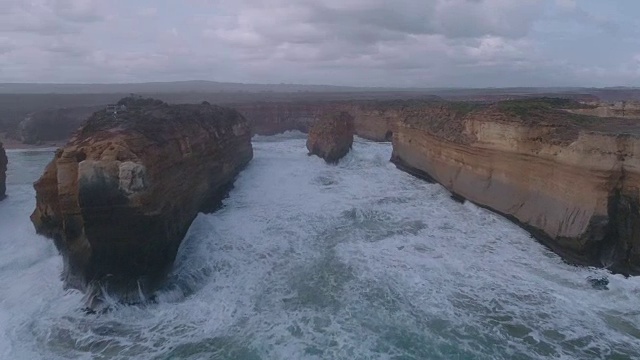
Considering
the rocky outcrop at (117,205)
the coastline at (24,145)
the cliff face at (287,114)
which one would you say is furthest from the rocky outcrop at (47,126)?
the rocky outcrop at (117,205)

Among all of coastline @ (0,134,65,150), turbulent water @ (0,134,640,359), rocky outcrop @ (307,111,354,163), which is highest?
rocky outcrop @ (307,111,354,163)

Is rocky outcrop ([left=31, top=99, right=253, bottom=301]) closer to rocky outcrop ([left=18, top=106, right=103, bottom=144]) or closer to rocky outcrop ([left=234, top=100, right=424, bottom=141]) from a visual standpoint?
rocky outcrop ([left=18, top=106, right=103, bottom=144])

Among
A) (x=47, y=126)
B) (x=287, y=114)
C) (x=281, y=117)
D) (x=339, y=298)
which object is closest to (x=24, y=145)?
(x=47, y=126)

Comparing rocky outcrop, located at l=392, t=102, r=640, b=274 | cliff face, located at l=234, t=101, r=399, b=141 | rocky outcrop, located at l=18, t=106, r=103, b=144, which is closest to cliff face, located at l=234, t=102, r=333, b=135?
cliff face, located at l=234, t=101, r=399, b=141

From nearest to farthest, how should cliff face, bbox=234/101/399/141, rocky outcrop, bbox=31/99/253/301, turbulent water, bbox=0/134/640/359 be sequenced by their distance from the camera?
turbulent water, bbox=0/134/640/359 → rocky outcrop, bbox=31/99/253/301 → cliff face, bbox=234/101/399/141

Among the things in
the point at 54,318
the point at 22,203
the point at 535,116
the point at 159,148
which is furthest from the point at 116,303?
the point at 535,116

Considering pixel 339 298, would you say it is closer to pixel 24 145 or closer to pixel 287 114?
pixel 24 145

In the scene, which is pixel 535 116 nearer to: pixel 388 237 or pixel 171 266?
pixel 388 237

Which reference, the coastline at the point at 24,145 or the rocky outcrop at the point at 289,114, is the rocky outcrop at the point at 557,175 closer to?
the rocky outcrop at the point at 289,114
